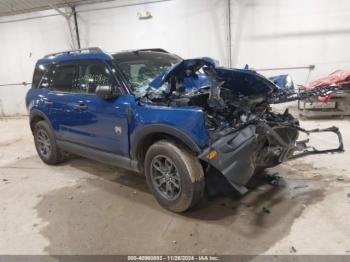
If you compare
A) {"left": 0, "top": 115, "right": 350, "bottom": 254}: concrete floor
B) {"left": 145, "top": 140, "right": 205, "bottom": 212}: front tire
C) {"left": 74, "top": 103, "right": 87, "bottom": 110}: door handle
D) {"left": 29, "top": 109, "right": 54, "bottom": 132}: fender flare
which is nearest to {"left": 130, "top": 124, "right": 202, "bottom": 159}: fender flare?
{"left": 145, "top": 140, "right": 205, "bottom": 212}: front tire

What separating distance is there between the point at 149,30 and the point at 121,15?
91 cm

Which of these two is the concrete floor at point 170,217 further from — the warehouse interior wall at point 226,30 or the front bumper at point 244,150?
the warehouse interior wall at point 226,30

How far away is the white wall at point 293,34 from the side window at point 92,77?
463cm

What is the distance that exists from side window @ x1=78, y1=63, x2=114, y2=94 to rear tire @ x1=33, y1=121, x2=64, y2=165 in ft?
3.72

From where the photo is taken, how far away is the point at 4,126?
867 centimetres

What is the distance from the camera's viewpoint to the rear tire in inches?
180

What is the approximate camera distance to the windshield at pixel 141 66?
134 inches

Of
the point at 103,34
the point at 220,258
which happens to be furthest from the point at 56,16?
the point at 220,258

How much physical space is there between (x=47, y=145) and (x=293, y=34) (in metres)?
5.71

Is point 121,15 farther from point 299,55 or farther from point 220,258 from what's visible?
point 220,258

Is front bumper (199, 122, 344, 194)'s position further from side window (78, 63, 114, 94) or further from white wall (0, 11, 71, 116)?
white wall (0, 11, 71, 116)

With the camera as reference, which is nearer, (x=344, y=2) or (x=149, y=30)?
(x=344, y=2)

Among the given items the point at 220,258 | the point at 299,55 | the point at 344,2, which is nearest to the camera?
the point at 220,258

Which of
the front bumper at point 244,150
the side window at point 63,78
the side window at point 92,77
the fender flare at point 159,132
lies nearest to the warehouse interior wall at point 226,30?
the side window at point 63,78
